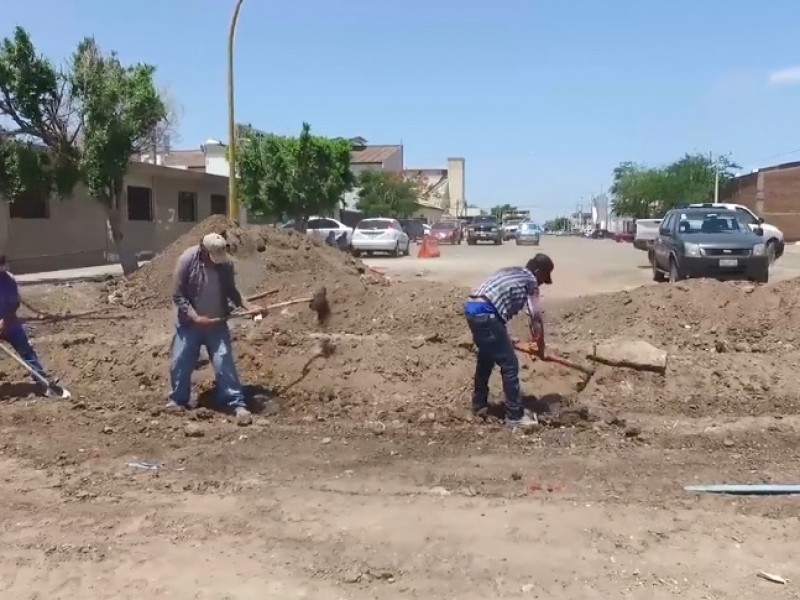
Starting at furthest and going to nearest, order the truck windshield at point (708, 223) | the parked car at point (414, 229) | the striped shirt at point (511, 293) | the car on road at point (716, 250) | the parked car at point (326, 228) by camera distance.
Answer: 1. the parked car at point (414, 229)
2. the parked car at point (326, 228)
3. the truck windshield at point (708, 223)
4. the car on road at point (716, 250)
5. the striped shirt at point (511, 293)

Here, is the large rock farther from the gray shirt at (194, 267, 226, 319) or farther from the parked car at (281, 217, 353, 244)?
the parked car at (281, 217, 353, 244)

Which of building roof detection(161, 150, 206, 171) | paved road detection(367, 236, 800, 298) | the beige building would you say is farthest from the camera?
building roof detection(161, 150, 206, 171)

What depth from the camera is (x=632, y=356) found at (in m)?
8.71

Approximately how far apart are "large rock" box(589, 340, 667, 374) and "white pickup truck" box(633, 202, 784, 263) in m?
8.29

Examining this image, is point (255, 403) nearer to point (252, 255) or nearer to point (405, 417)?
point (405, 417)

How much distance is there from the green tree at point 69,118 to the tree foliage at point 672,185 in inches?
2186

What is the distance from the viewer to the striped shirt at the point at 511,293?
22.9ft

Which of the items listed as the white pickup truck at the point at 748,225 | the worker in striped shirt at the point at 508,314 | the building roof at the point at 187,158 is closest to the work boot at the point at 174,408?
the worker in striped shirt at the point at 508,314

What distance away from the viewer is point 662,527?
4.97 meters

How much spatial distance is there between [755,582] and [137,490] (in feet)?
12.3

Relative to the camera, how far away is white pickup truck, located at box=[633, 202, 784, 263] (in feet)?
57.9

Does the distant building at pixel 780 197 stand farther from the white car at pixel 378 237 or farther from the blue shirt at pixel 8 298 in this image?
the blue shirt at pixel 8 298

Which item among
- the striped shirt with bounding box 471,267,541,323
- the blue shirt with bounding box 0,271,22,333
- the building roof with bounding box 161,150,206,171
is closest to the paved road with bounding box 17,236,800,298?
the striped shirt with bounding box 471,267,541,323

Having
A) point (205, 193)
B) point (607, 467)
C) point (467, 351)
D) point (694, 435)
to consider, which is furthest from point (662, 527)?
point (205, 193)
